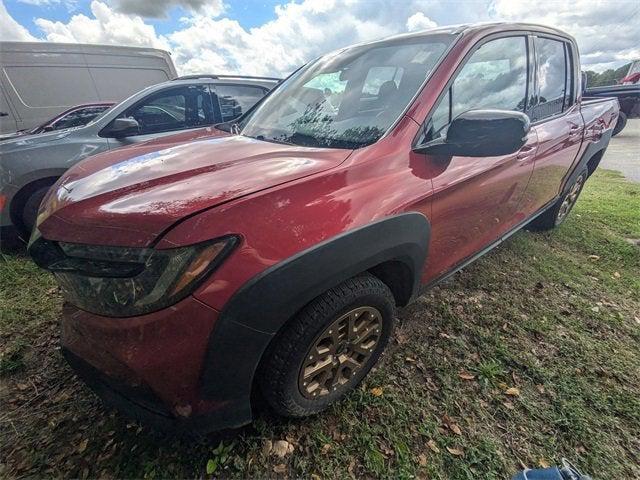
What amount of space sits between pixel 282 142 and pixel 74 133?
288cm

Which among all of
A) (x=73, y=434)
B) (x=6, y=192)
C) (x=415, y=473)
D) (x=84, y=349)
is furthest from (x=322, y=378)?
(x=6, y=192)

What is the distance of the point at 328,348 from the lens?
1564mm

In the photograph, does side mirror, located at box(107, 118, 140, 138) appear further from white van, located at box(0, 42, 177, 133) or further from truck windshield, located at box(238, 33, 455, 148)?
white van, located at box(0, 42, 177, 133)

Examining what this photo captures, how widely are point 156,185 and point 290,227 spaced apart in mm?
582

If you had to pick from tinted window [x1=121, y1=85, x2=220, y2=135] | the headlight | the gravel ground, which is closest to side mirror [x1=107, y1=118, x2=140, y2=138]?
tinted window [x1=121, y1=85, x2=220, y2=135]

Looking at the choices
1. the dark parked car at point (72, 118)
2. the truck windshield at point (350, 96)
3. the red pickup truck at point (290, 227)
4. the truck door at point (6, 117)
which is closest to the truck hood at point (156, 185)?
the red pickup truck at point (290, 227)

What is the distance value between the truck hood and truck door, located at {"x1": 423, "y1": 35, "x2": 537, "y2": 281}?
62 centimetres

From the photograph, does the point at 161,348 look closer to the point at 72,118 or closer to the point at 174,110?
the point at 174,110

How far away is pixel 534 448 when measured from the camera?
159cm

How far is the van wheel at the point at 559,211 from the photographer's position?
11.6 feet

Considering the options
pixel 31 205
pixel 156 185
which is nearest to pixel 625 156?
pixel 156 185

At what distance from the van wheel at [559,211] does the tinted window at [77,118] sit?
6.19 m

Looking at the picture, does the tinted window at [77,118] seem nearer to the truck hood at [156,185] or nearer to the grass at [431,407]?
the grass at [431,407]

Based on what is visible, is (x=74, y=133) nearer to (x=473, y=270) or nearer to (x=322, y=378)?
(x=322, y=378)
